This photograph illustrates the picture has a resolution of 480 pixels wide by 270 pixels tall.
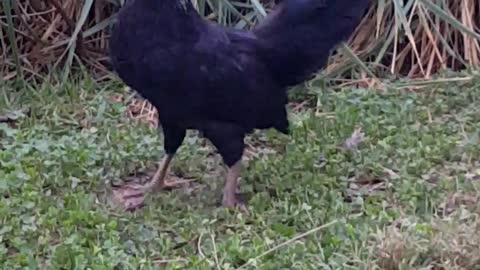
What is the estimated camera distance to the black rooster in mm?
3588

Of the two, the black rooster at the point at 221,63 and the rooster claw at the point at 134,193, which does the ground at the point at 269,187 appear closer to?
the rooster claw at the point at 134,193

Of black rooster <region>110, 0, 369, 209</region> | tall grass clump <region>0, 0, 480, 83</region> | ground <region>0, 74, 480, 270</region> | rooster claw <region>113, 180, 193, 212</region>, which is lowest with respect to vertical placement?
rooster claw <region>113, 180, 193, 212</region>

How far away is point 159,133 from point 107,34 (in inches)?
53.0

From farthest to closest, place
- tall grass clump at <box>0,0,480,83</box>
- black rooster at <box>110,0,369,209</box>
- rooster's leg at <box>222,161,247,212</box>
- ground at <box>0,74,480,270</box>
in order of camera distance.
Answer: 1. tall grass clump at <box>0,0,480,83</box>
2. rooster's leg at <box>222,161,247,212</box>
3. black rooster at <box>110,0,369,209</box>
4. ground at <box>0,74,480,270</box>

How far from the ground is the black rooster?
19 centimetres

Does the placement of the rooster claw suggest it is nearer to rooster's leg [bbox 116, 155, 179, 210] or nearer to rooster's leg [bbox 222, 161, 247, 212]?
rooster's leg [bbox 116, 155, 179, 210]

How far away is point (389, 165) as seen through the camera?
13.5 feet

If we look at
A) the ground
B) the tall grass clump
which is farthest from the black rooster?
the tall grass clump

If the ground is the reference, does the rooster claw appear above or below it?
below

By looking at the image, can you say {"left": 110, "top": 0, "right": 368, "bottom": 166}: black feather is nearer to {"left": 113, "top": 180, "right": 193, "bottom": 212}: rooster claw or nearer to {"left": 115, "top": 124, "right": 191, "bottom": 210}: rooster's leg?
{"left": 115, "top": 124, "right": 191, "bottom": 210}: rooster's leg

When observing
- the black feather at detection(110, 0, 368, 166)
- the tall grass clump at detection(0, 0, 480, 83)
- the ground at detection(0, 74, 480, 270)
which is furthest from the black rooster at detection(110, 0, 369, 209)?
the tall grass clump at detection(0, 0, 480, 83)

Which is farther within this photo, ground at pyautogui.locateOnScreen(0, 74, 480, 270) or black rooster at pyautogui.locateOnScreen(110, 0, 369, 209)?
black rooster at pyautogui.locateOnScreen(110, 0, 369, 209)

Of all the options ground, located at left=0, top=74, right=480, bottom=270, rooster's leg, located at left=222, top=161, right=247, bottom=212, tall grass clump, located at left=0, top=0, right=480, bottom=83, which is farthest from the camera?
tall grass clump, located at left=0, top=0, right=480, bottom=83

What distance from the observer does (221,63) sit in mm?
3666
